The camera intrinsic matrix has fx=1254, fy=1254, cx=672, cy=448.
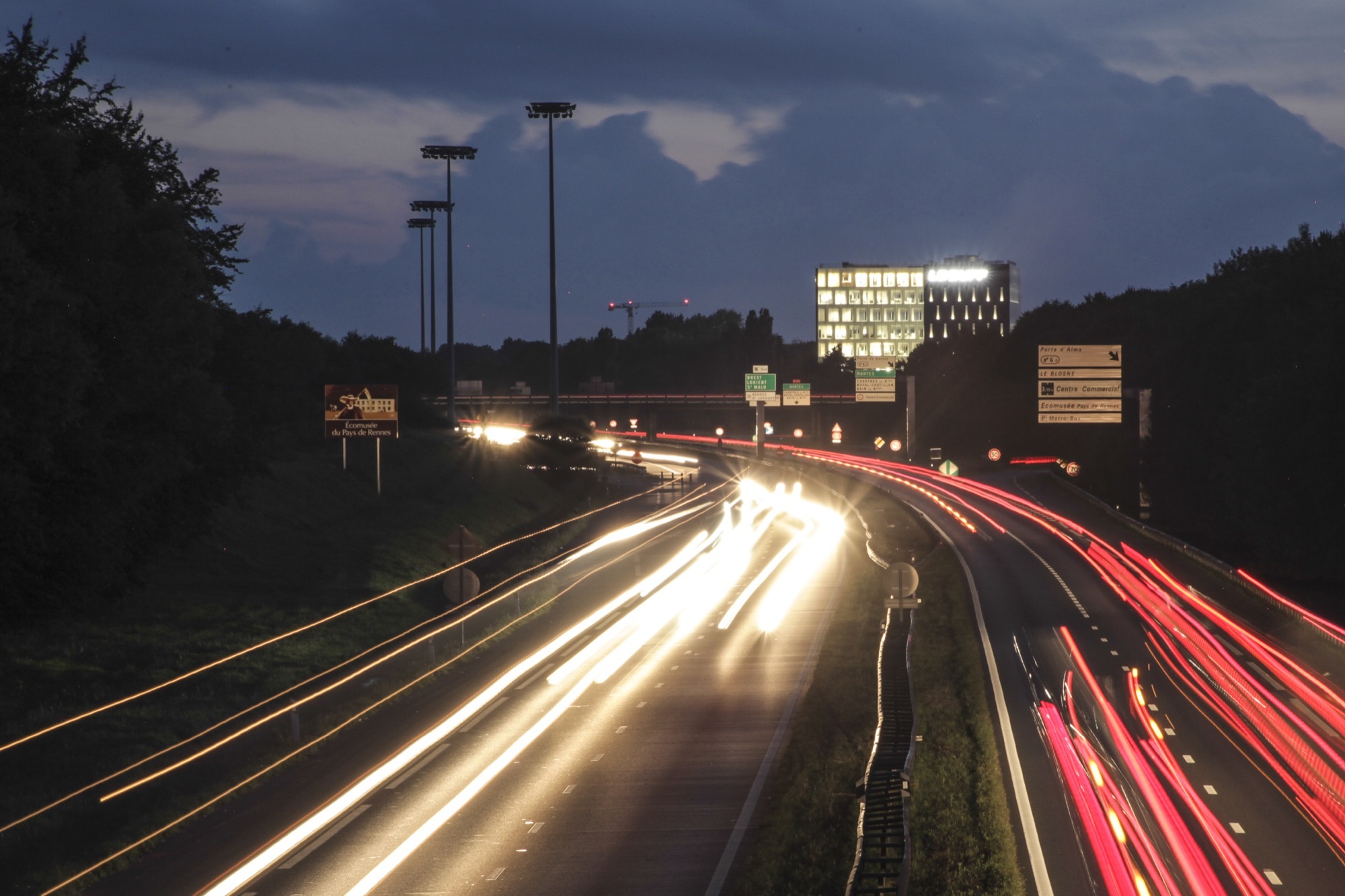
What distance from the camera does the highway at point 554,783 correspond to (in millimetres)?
15898

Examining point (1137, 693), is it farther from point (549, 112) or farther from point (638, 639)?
point (549, 112)

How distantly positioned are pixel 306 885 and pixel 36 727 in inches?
396

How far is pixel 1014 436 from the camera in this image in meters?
97.7

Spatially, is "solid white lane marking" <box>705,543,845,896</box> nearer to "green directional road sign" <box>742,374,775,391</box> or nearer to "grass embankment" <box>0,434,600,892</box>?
"grass embankment" <box>0,434,600,892</box>

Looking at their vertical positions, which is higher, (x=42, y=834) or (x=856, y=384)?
(x=856, y=384)

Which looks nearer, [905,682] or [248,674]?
[905,682]

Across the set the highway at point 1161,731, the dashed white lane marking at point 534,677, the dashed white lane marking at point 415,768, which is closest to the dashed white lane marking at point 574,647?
the dashed white lane marking at point 534,677

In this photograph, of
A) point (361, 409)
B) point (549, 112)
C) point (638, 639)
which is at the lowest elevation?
point (638, 639)

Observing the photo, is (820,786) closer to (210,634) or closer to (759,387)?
(210,634)

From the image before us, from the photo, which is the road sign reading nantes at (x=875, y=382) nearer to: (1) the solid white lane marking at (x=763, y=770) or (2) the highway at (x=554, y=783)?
(2) the highway at (x=554, y=783)

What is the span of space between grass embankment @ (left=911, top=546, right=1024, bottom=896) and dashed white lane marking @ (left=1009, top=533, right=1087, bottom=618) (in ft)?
24.6

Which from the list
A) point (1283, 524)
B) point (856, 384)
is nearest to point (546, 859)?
point (1283, 524)

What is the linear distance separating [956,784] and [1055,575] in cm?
3077

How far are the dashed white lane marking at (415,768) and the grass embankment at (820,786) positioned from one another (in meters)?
Result: 5.82
